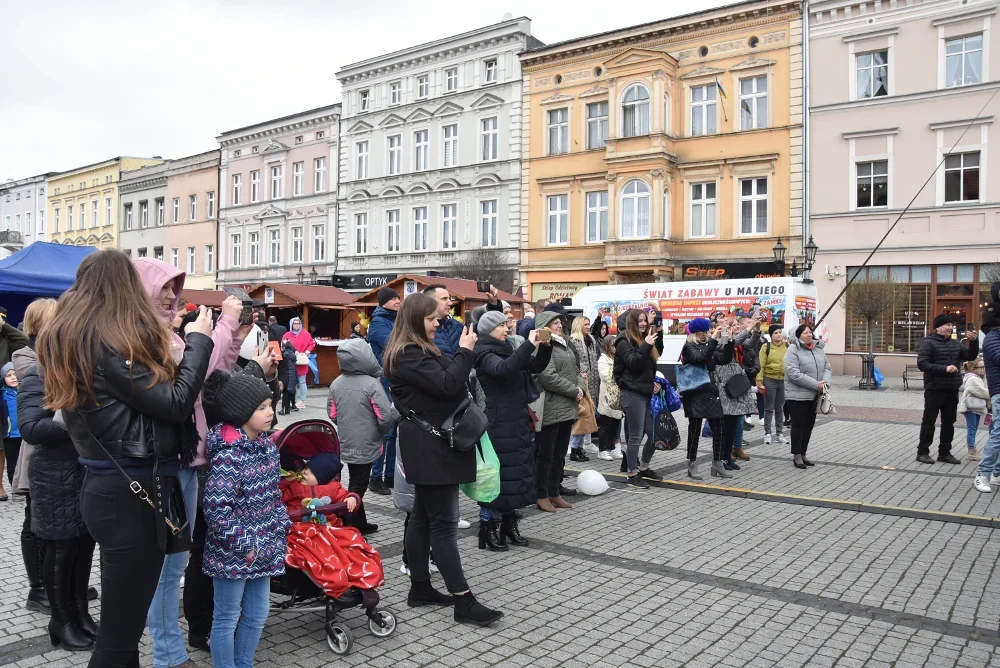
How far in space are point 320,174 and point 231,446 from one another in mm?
38248

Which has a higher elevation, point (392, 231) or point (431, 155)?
point (431, 155)

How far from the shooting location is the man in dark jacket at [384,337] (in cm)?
788

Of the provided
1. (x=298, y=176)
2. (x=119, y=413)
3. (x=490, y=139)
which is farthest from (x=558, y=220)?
(x=119, y=413)

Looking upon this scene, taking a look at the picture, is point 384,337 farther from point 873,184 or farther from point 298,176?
point 298,176

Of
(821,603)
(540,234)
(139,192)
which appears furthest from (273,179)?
(821,603)

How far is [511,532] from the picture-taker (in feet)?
21.0

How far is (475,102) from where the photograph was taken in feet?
111

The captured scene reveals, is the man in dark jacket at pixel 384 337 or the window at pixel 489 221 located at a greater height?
the window at pixel 489 221

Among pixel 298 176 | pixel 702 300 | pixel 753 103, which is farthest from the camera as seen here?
pixel 298 176

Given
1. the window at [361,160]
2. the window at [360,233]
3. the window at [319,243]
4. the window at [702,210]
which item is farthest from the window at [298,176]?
the window at [702,210]

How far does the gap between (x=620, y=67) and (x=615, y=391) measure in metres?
22.0

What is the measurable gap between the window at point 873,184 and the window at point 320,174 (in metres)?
25.1

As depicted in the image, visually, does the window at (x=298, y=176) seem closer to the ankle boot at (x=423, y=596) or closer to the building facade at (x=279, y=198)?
the building facade at (x=279, y=198)

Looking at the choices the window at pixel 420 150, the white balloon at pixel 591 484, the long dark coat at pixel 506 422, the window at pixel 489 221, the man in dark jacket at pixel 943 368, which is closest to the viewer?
the long dark coat at pixel 506 422
